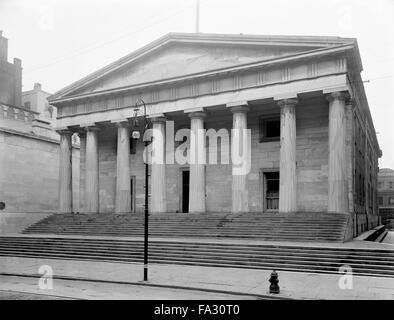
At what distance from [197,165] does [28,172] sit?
1566 cm

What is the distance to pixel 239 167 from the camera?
2592 cm

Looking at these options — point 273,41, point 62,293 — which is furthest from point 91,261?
point 273,41

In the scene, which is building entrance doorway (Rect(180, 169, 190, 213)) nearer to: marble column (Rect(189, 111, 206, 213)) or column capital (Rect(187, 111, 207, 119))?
marble column (Rect(189, 111, 206, 213))

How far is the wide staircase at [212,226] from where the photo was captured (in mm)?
20906

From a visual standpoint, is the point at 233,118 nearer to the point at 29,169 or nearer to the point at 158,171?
the point at 158,171

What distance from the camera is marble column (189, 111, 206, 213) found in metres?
26.6

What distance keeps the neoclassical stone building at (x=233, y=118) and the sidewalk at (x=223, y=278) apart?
8.87 meters

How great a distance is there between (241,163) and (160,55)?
980cm

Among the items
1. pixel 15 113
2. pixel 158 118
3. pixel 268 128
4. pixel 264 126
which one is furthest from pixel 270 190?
pixel 15 113

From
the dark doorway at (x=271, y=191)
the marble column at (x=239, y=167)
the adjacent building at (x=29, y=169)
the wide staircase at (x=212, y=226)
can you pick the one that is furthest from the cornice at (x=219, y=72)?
the wide staircase at (x=212, y=226)

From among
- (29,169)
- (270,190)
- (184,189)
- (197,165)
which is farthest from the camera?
(29,169)

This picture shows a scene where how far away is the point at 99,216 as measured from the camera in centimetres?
2877

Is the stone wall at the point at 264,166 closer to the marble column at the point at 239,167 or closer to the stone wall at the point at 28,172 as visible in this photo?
the marble column at the point at 239,167

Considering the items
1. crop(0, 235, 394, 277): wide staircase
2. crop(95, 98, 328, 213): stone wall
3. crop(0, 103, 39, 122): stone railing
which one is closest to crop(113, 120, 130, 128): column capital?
crop(95, 98, 328, 213): stone wall
